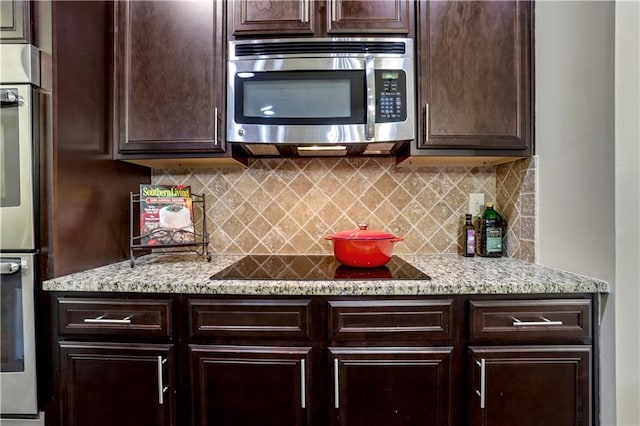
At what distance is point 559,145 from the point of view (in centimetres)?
132

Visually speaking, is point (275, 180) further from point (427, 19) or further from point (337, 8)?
point (427, 19)

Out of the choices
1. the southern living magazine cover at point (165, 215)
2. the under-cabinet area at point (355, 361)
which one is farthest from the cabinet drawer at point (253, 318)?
the southern living magazine cover at point (165, 215)

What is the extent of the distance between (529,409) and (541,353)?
0.63ft

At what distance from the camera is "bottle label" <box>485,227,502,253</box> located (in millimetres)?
1622

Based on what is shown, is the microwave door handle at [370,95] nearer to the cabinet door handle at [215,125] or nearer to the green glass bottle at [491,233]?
the cabinet door handle at [215,125]

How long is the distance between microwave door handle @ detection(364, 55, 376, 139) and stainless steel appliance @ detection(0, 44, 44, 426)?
1.18 metres

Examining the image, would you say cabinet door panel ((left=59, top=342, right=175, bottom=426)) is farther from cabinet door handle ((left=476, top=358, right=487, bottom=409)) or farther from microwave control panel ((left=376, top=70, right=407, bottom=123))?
microwave control panel ((left=376, top=70, right=407, bottom=123))

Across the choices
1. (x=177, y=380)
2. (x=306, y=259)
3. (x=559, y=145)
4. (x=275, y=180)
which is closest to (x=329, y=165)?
(x=275, y=180)

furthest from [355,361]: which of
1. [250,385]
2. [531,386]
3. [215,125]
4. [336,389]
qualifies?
[215,125]

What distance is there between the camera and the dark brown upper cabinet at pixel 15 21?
1.15 m

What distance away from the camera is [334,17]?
1.38m

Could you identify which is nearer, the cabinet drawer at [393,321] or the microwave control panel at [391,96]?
the cabinet drawer at [393,321]

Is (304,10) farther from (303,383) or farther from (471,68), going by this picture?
(303,383)

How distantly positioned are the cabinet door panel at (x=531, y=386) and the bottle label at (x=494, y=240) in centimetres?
57
